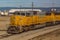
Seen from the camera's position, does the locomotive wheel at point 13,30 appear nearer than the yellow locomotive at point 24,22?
Yes

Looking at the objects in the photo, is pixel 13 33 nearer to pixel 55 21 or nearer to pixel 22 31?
pixel 22 31

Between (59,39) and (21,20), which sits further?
(21,20)

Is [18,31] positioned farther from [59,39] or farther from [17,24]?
[59,39]

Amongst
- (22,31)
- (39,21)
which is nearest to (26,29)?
(22,31)

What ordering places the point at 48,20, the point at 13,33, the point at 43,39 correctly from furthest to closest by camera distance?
the point at 48,20 → the point at 13,33 → the point at 43,39

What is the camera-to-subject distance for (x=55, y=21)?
39312mm

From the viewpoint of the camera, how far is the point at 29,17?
1117 inches

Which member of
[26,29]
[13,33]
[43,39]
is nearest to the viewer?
[43,39]

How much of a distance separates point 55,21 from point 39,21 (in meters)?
8.15

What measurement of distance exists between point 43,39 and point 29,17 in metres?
8.99

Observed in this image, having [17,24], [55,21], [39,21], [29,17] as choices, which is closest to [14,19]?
[17,24]

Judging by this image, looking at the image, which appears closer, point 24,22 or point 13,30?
point 13,30

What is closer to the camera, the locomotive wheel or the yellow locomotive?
the locomotive wheel

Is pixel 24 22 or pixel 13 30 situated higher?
pixel 24 22
